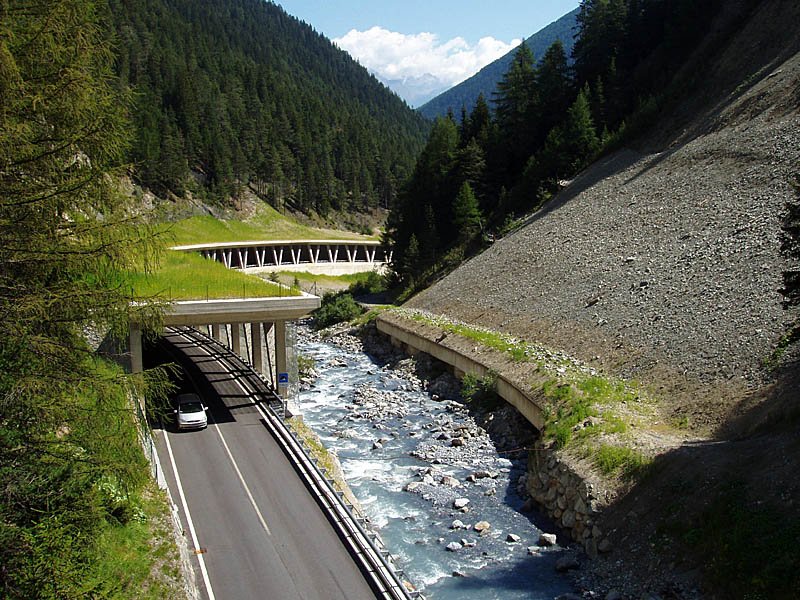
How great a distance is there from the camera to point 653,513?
15.6 meters

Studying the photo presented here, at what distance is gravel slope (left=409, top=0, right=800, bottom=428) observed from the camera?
22781 millimetres

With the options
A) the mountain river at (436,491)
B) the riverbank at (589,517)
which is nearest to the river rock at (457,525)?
the mountain river at (436,491)

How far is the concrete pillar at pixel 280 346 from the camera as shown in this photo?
26125 mm

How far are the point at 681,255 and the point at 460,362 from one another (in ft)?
39.4

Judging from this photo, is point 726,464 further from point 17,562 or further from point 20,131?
point 20,131

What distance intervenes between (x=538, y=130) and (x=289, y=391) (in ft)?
150

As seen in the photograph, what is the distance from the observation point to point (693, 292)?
87.9ft

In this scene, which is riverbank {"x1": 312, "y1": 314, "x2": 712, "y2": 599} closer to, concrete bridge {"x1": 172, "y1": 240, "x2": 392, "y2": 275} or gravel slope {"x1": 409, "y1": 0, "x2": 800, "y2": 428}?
gravel slope {"x1": 409, "y1": 0, "x2": 800, "y2": 428}

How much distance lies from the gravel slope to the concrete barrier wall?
129 inches

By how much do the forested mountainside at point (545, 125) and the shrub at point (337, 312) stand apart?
585 cm

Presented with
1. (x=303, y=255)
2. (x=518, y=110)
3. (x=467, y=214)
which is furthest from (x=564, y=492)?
(x=303, y=255)

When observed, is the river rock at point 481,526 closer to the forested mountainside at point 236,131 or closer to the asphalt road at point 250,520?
the asphalt road at point 250,520

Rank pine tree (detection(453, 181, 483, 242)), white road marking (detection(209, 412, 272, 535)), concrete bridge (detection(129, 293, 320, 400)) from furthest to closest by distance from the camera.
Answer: pine tree (detection(453, 181, 483, 242)) → concrete bridge (detection(129, 293, 320, 400)) → white road marking (detection(209, 412, 272, 535))

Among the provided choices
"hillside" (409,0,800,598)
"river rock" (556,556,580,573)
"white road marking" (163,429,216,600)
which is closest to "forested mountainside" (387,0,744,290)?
"hillside" (409,0,800,598)
